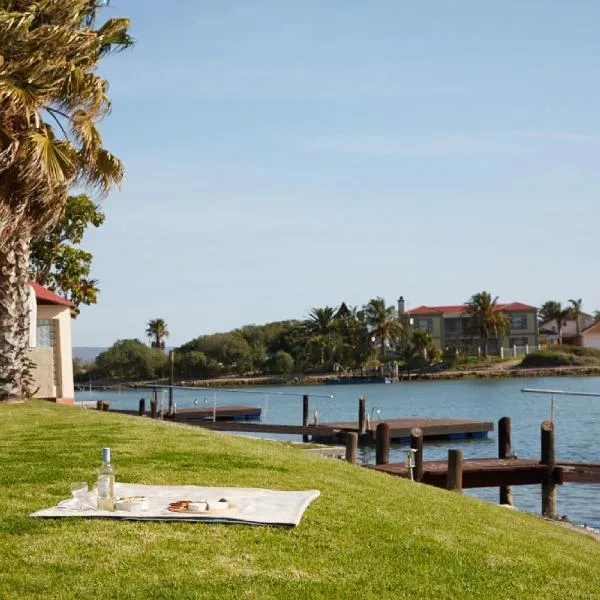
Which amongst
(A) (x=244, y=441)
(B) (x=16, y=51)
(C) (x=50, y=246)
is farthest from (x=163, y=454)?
(C) (x=50, y=246)

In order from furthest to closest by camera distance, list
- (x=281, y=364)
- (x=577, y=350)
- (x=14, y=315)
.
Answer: (x=577, y=350) → (x=281, y=364) → (x=14, y=315)

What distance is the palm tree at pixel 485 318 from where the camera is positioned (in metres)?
139

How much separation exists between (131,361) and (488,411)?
67.9 m

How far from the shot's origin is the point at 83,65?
23766 mm

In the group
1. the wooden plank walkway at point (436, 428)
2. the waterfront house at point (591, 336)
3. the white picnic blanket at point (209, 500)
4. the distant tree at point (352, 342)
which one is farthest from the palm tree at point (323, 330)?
the white picnic blanket at point (209, 500)

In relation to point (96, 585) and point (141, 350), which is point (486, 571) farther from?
point (141, 350)

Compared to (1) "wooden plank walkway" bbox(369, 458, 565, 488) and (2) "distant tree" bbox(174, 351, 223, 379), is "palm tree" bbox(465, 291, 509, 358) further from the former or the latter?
(1) "wooden plank walkway" bbox(369, 458, 565, 488)

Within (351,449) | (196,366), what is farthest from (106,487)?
(196,366)

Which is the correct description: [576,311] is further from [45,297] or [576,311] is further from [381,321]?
[45,297]

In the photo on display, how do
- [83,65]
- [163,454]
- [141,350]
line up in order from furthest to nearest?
[141,350] → [83,65] → [163,454]

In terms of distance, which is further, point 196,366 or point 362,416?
point 196,366

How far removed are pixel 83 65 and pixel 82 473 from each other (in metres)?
13.1

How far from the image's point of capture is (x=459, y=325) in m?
150

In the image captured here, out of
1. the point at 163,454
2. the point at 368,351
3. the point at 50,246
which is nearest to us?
the point at 163,454
